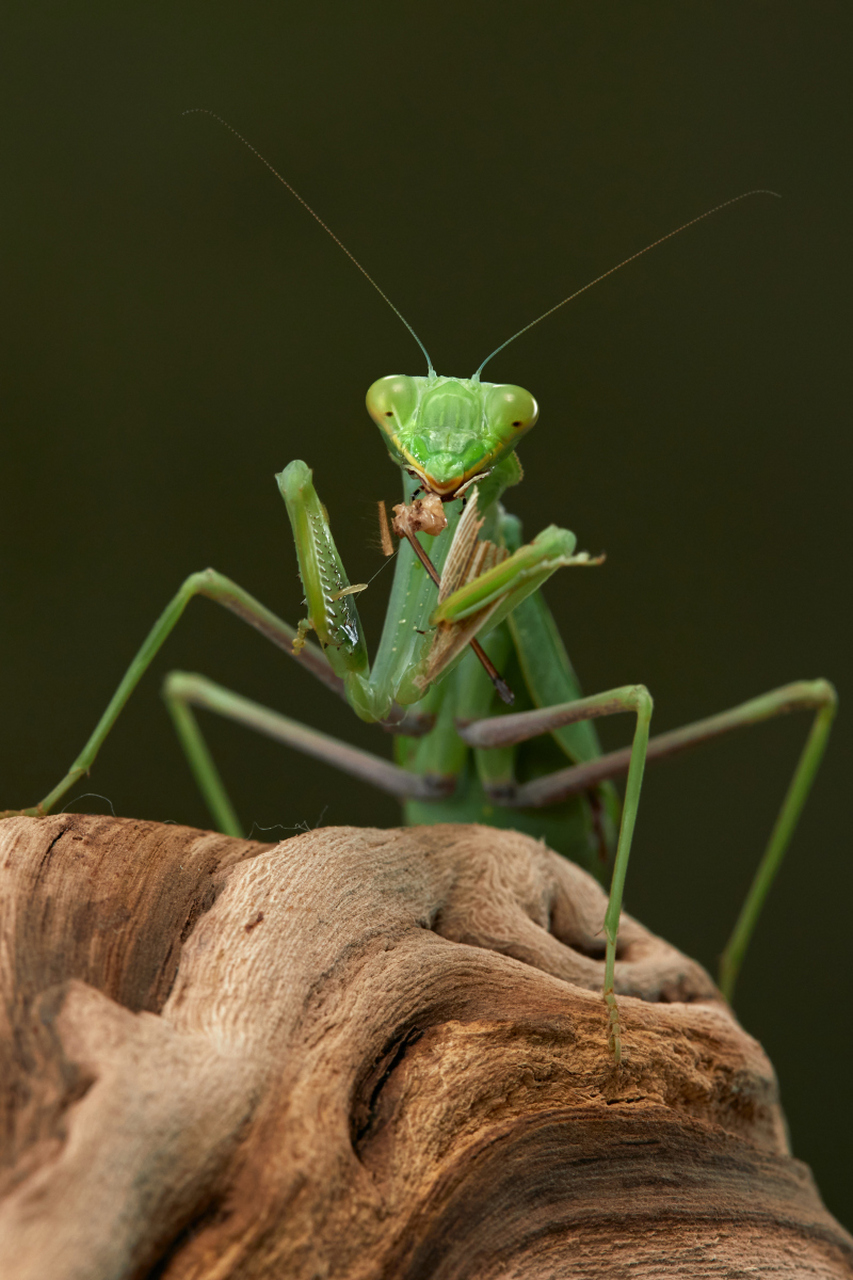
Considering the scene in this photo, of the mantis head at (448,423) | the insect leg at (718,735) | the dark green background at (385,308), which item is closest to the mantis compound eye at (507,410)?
the mantis head at (448,423)

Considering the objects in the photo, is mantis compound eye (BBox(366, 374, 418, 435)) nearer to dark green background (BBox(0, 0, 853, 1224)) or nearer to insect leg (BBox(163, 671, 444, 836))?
insect leg (BBox(163, 671, 444, 836))

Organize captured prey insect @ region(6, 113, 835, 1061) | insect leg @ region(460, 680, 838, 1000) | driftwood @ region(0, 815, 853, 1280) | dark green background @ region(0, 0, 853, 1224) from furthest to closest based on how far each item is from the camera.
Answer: dark green background @ region(0, 0, 853, 1224), insect leg @ region(460, 680, 838, 1000), captured prey insect @ region(6, 113, 835, 1061), driftwood @ region(0, 815, 853, 1280)

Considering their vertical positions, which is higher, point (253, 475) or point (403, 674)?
point (253, 475)

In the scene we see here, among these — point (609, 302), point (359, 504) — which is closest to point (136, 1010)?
point (359, 504)

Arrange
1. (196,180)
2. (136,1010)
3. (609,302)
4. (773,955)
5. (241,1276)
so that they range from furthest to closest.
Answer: (773,955)
(609,302)
(196,180)
(136,1010)
(241,1276)

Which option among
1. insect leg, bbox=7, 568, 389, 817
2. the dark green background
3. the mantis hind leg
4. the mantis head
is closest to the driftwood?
the mantis hind leg

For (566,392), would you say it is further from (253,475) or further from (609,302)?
(253,475)

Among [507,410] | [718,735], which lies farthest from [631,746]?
[507,410]
